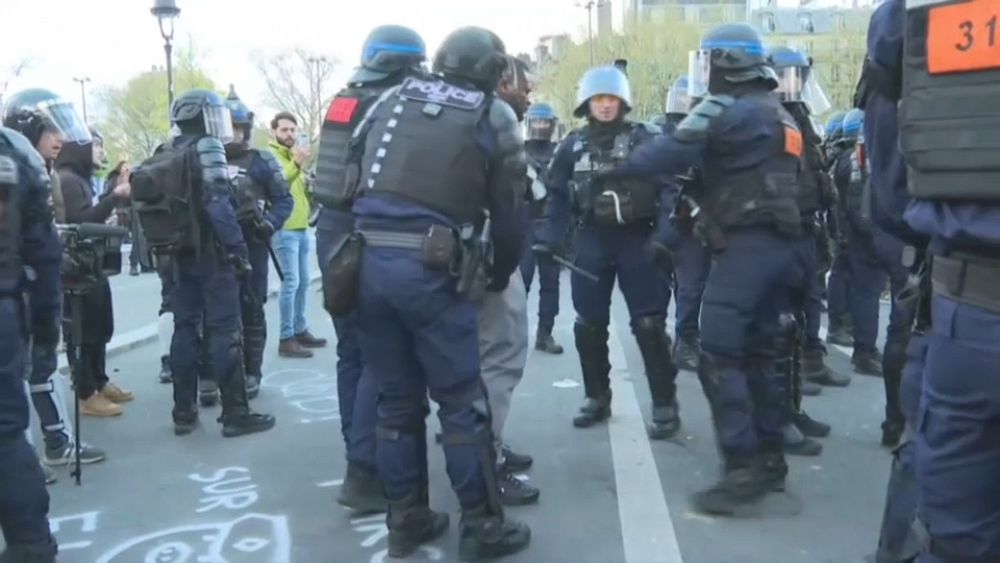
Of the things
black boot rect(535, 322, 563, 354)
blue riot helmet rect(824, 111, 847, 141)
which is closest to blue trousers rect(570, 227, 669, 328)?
black boot rect(535, 322, 563, 354)

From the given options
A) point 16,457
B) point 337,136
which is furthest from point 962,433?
point 16,457

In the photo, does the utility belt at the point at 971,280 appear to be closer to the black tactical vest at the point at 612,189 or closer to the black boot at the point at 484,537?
the black boot at the point at 484,537

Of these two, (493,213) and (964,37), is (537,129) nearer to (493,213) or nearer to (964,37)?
(493,213)

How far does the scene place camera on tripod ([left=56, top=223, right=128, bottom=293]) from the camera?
489 cm

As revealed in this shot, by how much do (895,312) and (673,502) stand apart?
5.76 ft

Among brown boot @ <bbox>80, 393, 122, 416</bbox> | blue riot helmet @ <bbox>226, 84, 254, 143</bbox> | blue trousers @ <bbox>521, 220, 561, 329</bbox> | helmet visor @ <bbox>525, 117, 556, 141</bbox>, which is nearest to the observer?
brown boot @ <bbox>80, 393, 122, 416</bbox>

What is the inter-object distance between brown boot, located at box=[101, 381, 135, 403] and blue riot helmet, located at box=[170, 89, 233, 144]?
6.78 feet

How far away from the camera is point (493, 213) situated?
386 centimetres

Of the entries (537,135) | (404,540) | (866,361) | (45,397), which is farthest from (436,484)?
(537,135)

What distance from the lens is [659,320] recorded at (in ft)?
18.1

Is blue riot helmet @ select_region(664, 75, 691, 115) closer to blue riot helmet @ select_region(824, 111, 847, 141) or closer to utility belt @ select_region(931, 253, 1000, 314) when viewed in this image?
blue riot helmet @ select_region(824, 111, 847, 141)

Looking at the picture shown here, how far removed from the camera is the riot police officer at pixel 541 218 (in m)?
4.80

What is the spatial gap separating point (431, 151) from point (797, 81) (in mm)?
2819

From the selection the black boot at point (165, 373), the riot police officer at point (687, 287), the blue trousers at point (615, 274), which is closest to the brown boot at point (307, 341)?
the black boot at point (165, 373)
